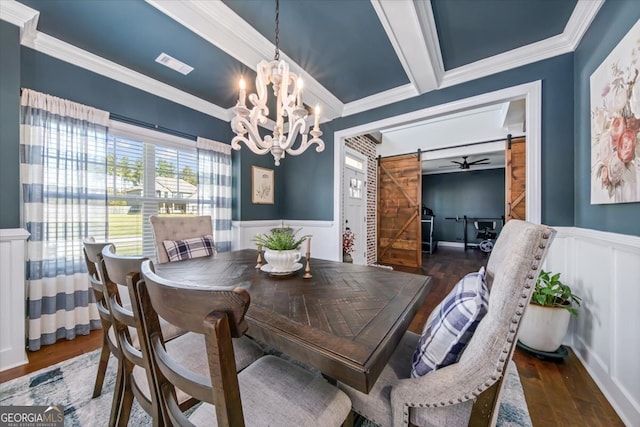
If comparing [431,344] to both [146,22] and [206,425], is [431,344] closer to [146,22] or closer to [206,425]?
[206,425]

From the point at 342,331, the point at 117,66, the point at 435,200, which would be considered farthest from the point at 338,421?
the point at 435,200

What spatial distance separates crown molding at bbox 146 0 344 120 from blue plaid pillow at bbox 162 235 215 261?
1742 millimetres

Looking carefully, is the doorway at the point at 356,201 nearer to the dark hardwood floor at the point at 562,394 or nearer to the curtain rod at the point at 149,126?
the curtain rod at the point at 149,126

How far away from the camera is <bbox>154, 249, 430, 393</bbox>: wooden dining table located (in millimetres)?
706

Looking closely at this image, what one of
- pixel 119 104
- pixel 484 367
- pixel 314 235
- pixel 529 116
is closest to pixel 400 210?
pixel 314 235

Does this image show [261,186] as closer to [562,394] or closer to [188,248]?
[188,248]

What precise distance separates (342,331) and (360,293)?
389 mm

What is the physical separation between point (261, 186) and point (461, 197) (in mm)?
6546

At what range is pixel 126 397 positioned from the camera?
110 cm

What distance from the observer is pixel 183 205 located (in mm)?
3102

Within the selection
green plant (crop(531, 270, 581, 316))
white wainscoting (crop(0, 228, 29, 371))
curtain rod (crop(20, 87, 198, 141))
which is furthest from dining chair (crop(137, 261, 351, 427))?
curtain rod (crop(20, 87, 198, 141))

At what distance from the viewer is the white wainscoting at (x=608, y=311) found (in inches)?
50.1

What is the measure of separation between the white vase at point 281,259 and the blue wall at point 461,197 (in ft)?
22.7

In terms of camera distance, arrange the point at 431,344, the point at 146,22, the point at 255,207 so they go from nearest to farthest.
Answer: the point at 431,344 → the point at 146,22 → the point at 255,207
